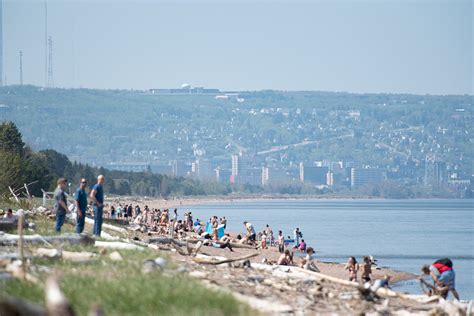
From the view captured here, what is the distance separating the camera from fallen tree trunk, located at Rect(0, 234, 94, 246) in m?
23.7

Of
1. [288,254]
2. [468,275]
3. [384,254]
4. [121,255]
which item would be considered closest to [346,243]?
[384,254]

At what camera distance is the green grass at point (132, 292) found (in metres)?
15.1

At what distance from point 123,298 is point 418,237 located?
81849mm

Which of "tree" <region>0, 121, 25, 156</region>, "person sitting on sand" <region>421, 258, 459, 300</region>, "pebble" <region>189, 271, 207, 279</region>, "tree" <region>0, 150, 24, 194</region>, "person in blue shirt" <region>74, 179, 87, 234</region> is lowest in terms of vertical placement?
"person sitting on sand" <region>421, 258, 459, 300</region>

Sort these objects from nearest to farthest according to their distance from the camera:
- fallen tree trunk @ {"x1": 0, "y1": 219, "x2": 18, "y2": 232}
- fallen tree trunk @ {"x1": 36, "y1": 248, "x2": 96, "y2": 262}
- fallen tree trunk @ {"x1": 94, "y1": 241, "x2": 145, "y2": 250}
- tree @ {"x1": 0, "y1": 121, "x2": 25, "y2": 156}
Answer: fallen tree trunk @ {"x1": 36, "y1": 248, "x2": 96, "y2": 262}
fallen tree trunk @ {"x1": 94, "y1": 241, "x2": 145, "y2": 250}
fallen tree trunk @ {"x1": 0, "y1": 219, "x2": 18, "y2": 232}
tree @ {"x1": 0, "y1": 121, "x2": 25, "y2": 156}

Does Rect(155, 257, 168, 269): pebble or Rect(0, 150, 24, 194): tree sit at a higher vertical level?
Rect(0, 150, 24, 194): tree

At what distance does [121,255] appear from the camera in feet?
73.8

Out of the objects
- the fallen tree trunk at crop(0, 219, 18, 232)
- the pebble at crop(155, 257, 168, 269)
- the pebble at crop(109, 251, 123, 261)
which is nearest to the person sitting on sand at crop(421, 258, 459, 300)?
the pebble at crop(155, 257, 168, 269)

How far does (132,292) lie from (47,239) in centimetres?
825

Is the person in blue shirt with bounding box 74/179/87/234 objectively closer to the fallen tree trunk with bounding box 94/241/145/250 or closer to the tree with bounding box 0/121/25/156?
the fallen tree trunk with bounding box 94/241/145/250

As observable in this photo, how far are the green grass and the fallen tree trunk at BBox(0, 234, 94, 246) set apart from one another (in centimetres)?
383

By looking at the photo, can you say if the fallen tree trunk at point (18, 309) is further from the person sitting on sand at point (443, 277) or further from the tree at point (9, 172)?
the tree at point (9, 172)

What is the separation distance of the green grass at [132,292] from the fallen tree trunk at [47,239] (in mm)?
3832

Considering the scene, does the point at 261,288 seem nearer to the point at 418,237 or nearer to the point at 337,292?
the point at 337,292
